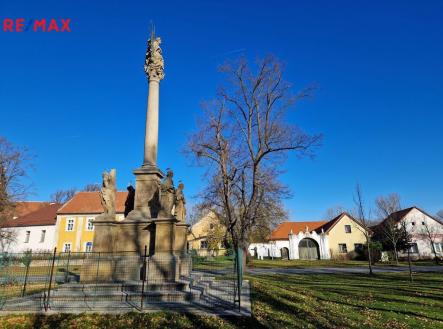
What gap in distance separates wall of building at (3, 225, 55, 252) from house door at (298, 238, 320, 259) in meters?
38.9

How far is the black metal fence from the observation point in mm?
9086

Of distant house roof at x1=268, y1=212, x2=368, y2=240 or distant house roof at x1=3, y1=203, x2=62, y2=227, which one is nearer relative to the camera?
distant house roof at x1=3, y1=203, x2=62, y2=227

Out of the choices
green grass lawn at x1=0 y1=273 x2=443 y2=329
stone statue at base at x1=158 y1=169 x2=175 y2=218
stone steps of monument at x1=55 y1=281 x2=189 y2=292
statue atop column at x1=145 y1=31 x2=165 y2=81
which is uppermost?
statue atop column at x1=145 y1=31 x2=165 y2=81

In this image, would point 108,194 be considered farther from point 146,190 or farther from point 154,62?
point 154,62

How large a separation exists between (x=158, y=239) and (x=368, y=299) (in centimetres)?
857

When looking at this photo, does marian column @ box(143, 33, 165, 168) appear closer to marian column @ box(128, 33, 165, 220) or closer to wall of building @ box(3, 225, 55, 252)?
marian column @ box(128, 33, 165, 220)

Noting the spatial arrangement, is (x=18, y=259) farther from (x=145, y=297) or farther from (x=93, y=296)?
(x=145, y=297)

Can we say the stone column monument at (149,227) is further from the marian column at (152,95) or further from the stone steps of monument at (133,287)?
the stone steps of monument at (133,287)

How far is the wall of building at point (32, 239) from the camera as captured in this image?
47.1m

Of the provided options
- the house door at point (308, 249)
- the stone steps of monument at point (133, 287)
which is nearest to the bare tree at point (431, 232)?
the house door at point (308, 249)

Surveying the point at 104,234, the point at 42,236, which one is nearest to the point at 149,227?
the point at 104,234

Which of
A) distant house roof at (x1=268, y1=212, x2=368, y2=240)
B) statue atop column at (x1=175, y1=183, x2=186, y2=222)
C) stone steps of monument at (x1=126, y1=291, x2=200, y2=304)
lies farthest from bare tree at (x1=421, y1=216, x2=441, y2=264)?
stone steps of monument at (x1=126, y1=291, x2=200, y2=304)

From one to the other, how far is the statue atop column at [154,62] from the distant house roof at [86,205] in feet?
108

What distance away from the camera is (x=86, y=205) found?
153ft
